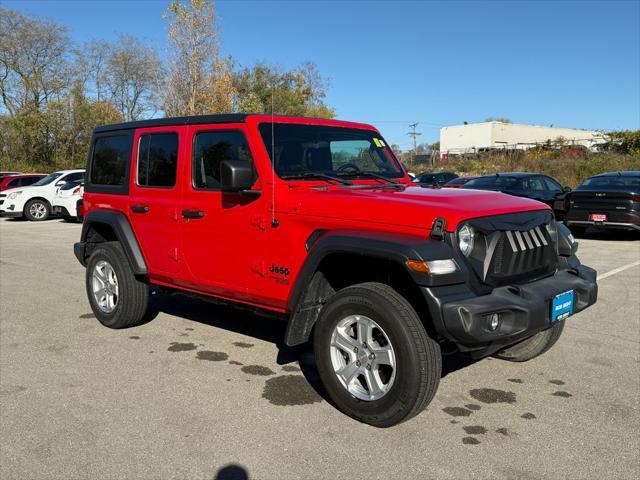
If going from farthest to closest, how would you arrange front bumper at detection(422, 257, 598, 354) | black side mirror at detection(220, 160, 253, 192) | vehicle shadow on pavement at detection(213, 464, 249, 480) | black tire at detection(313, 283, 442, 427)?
black side mirror at detection(220, 160, 253, 192) → black tire at detection(313, 283, 442, 427) → front bumper at detection(422, 257, 598, 354) → vehicle shadow on pavement at detection(213, 464, 249, 480)

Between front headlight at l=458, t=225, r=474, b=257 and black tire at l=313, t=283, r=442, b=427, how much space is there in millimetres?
460

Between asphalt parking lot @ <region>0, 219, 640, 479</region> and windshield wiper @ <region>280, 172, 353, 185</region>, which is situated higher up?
windshield wiper @ <region>280, 172, 353, 185</region>

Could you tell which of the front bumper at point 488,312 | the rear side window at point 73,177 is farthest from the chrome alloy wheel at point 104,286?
the rear side window at point 73,177

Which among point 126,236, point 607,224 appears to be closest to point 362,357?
point 126,236

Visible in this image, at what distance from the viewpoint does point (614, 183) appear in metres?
Result: 12.9

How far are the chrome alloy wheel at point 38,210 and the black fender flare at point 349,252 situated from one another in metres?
17.7

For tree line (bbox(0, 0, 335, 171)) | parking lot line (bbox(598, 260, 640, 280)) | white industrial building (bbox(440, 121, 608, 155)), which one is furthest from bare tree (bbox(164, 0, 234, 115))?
white industrial building (bbox(440, 121, 608, 155))

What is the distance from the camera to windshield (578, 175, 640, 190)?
12.6m

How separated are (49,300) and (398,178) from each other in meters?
4.55

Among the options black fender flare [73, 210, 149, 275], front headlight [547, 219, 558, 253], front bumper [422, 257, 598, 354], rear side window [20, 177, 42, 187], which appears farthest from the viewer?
rear side window [20, 177, 42, 187]

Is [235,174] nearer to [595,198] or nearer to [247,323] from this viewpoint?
[247,323]

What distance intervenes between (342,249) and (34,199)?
59.9 feet

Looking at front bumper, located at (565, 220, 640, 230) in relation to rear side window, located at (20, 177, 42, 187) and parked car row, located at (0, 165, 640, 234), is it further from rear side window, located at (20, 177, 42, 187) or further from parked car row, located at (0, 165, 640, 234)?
rear side window, located at (20, 177, 42, 187)

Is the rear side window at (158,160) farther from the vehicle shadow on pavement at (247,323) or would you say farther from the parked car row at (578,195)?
the parked car row at (578,195)
